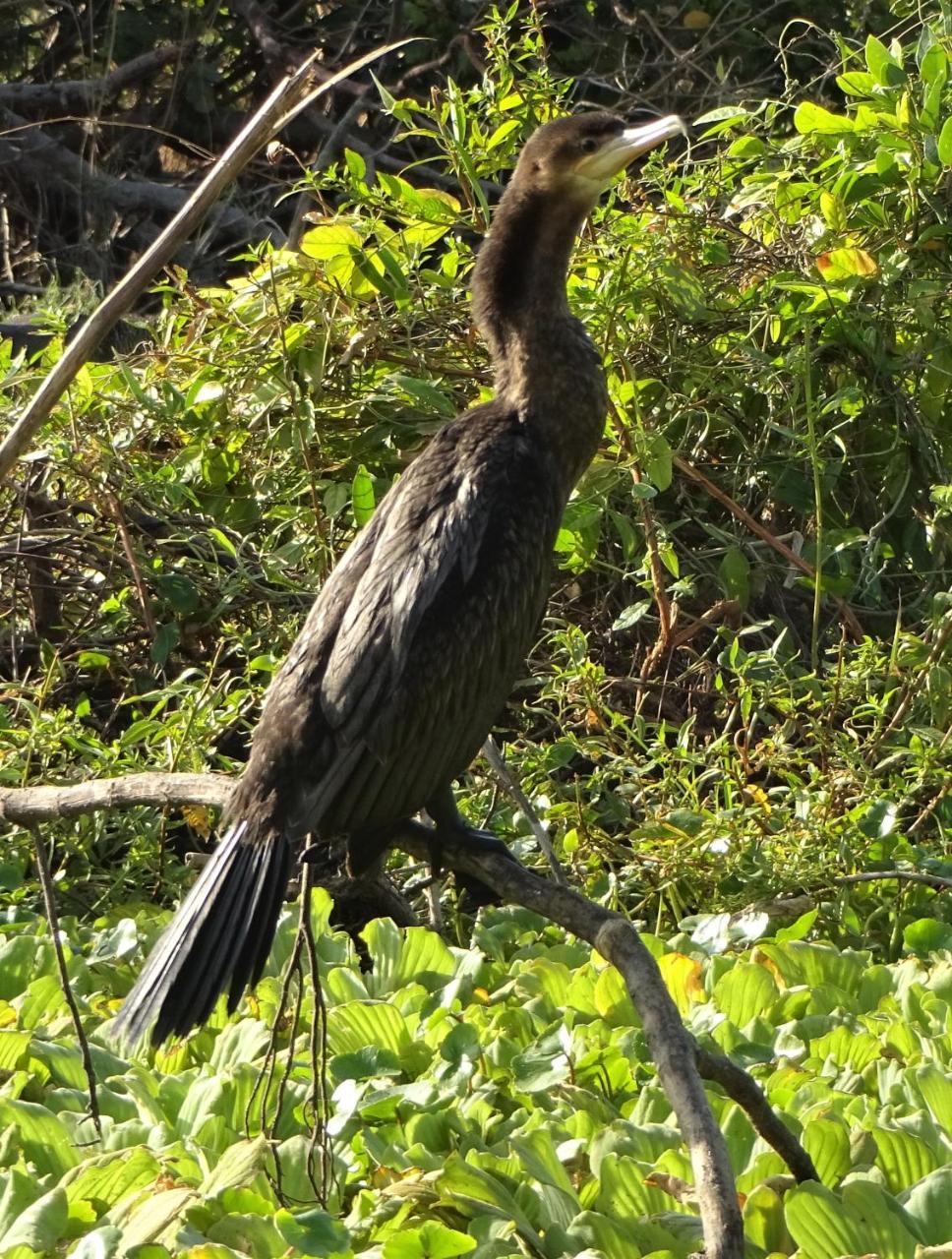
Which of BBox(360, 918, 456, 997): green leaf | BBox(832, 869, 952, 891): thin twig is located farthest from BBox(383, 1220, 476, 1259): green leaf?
BBox(832, 869, 952, 891): thin twig

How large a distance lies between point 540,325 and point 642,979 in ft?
5.30

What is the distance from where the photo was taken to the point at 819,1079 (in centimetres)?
275

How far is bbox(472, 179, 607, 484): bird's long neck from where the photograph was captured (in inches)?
129

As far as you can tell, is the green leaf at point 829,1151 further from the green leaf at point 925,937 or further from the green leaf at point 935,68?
the green leaf at point 935,68

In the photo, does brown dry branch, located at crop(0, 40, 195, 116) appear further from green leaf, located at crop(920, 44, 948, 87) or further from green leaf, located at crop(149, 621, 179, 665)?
green leaf, located at crop(920, 44, 948, 87)

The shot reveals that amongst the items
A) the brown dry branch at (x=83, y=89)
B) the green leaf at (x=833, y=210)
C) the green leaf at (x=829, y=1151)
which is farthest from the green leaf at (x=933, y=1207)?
the brown dry branch at (x=83, y=89)

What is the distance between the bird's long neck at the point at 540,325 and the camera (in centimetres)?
329

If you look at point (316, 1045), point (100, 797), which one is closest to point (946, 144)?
point (100, 797)

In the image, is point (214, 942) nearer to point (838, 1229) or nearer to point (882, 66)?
point (838, 1229)

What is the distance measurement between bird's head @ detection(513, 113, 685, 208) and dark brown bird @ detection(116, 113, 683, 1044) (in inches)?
6.1

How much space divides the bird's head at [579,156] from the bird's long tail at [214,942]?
Result: 149cm

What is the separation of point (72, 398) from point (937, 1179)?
2.90 metres

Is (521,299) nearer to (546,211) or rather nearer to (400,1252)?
(546,211)

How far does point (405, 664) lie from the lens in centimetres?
289
